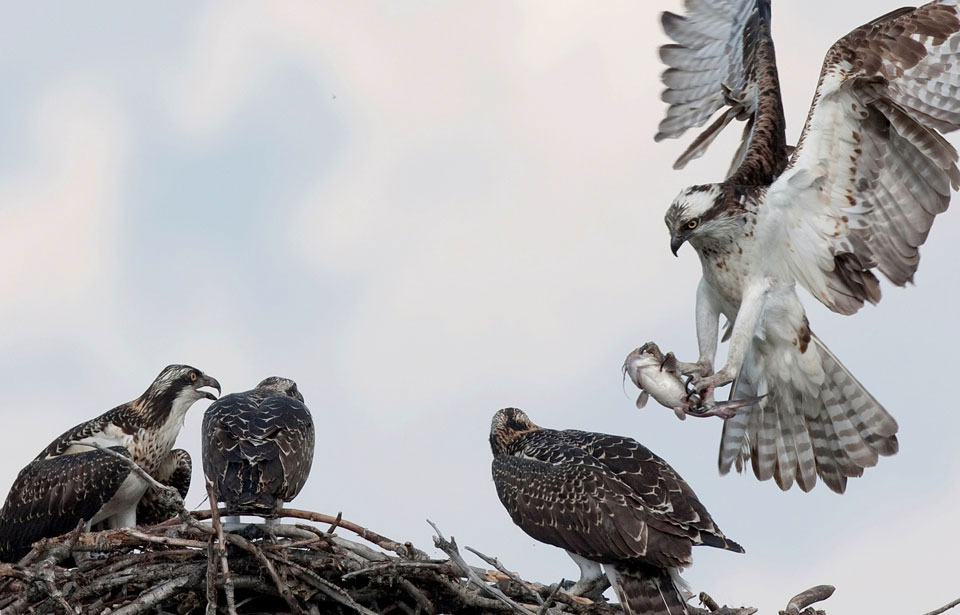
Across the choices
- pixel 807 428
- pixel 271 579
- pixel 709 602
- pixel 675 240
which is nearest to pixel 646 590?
pixel 709 602

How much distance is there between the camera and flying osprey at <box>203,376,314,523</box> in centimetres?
772

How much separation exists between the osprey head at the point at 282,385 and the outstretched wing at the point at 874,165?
3.44 m

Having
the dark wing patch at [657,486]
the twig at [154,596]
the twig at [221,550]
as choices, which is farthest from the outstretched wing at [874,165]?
the twig at [154,596]

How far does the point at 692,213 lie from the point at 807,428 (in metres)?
2.09

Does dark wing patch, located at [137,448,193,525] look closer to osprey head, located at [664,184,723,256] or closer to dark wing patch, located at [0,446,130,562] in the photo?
dark wing patch, located at [0,446,130,562]

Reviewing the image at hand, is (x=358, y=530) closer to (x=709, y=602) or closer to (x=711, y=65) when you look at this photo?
(x=709, y=602)

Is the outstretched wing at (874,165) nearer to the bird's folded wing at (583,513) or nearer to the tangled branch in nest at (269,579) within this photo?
the bird's folded wing at (583,513)

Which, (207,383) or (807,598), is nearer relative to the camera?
(807,598)

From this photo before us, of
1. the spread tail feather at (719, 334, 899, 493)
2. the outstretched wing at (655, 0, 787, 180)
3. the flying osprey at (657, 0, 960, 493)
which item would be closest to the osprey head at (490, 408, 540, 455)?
the flying osprey at (657, 0, 960, 493)

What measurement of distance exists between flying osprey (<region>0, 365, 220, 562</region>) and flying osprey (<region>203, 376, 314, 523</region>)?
884 mm

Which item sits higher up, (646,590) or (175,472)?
(175,472)

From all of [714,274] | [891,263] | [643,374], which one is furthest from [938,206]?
[643,374]

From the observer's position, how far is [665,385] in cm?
899

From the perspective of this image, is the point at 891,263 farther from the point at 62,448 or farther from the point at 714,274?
the point at 62,448
